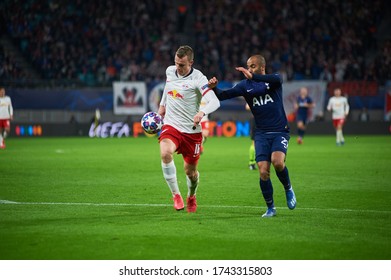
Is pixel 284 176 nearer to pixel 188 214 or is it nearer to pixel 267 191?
pixel 267 191

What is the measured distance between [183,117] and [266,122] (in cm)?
128

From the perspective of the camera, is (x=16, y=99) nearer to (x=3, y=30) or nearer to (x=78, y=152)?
(x=3, y=30)

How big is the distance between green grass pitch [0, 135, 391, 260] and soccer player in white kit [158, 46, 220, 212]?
0.60 metres

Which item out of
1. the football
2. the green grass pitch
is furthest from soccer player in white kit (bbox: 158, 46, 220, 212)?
the green grass pitch

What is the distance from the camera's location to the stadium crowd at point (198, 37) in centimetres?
4091

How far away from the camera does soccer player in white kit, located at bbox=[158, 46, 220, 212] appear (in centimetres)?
1188

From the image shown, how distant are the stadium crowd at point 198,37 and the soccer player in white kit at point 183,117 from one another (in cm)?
2824

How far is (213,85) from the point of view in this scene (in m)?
11.5

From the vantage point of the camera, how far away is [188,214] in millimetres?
11852

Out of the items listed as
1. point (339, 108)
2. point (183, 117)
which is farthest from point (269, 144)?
point (339, 108)
